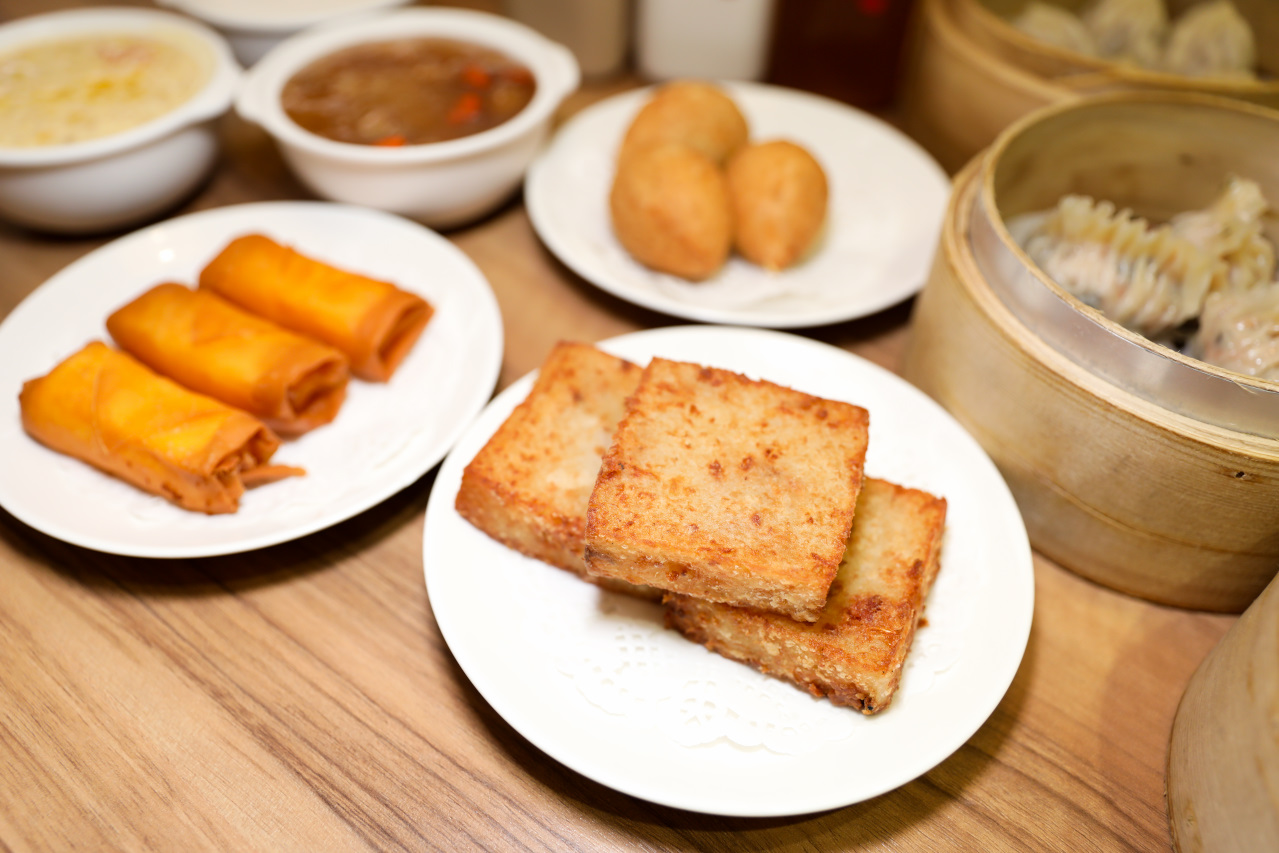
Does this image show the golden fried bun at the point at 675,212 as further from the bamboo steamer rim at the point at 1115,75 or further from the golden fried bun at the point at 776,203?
the bamboo steamer rim at the point at 1115,75

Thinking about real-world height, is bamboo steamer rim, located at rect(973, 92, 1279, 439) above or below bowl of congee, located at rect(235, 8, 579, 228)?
above

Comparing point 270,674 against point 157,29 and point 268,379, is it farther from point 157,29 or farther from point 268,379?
point 157,29

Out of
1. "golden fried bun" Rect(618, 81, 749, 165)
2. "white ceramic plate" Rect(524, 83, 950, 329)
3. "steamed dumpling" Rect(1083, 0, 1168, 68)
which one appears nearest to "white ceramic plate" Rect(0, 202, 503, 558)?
"white ceramic plate" Rect(524, 83, 950, 329)

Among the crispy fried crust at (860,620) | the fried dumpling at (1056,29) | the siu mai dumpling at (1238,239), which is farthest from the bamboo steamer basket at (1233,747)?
the fried dumpling at (1056,29)

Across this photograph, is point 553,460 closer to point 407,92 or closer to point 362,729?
point 362,729

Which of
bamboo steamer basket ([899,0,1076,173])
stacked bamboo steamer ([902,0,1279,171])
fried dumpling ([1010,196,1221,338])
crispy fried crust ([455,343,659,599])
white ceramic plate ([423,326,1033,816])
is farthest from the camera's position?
bamboo steamer basket ([899,0,1076,173])

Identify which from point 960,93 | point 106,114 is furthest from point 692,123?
point 106,114

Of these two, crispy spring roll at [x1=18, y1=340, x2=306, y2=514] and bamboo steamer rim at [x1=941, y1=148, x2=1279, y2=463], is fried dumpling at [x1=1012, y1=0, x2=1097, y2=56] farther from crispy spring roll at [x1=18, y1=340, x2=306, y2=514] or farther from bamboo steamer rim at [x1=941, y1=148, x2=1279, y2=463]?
crispy spring roll at [x1=18, y1=340, x2=306, y2=514]

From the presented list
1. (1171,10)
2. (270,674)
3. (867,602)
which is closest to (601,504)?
(867,602)
